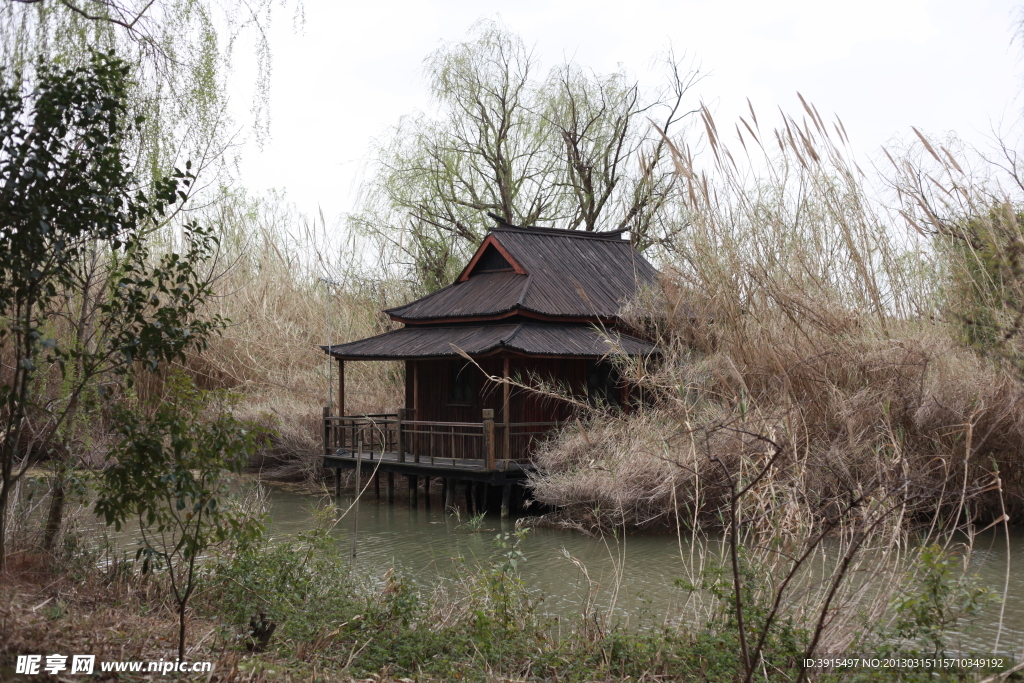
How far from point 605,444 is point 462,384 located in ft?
13.7

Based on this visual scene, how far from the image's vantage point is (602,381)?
16.7m

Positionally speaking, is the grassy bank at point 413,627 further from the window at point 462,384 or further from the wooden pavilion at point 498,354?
the window at point 462,384

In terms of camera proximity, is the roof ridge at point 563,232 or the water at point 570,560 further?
the roof ridge at point 563,232

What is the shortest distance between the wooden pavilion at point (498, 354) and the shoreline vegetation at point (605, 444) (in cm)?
86

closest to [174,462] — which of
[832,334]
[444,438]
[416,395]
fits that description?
[832,334]

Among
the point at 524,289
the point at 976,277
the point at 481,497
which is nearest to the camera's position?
the point at 976,277

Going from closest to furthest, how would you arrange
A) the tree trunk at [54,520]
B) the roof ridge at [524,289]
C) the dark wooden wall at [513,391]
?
1. the tree trunk at [54,520]
2. the roof ridge at [524,289]
3. the dark wooden wall at [513,391]

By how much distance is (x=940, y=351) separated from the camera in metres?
10.8

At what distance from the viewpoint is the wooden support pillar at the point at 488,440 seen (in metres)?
14.2

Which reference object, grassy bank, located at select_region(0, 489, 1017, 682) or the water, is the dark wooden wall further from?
grassy bank, located at select_region(0, 489, 1017, 682)

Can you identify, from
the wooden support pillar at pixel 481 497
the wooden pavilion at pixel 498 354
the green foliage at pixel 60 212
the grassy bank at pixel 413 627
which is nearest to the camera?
the green foliage at pixel 60 212

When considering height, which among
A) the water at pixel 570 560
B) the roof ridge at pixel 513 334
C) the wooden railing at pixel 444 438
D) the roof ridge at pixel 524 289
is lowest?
the water at pixel 570 560

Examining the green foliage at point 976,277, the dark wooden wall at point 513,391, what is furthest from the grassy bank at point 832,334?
the dark wooden wall at point 513,391

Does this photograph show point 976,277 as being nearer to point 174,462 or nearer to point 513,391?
point 513,391
